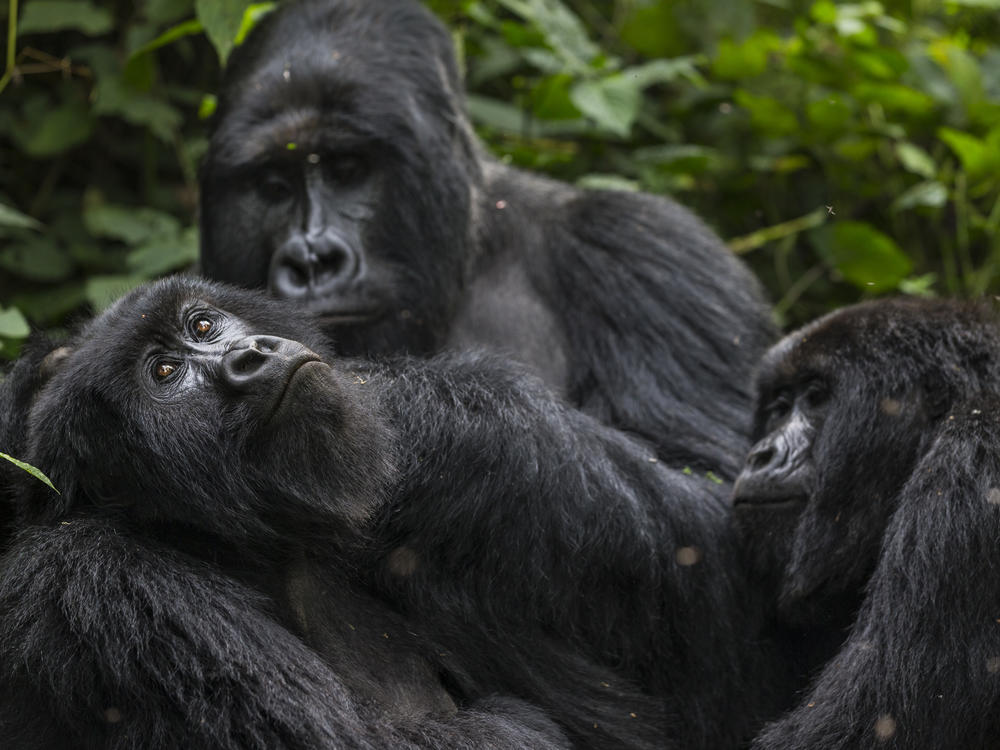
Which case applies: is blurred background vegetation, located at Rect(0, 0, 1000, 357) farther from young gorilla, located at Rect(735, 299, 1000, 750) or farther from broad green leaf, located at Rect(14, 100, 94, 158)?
young gorilla, located at Rect(735, 299, 1000, 750)

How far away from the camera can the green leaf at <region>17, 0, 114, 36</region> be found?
5.07 meters

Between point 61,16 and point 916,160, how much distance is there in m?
3.33

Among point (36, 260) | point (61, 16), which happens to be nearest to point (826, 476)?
point (61, 16)

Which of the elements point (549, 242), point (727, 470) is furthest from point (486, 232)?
point (727, 470)

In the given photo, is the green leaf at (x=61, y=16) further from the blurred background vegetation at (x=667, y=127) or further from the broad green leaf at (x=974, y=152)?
the broad green leaf at (x=974, y=152)

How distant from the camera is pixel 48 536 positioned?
9.84 feet

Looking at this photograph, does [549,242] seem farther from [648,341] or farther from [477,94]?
[477,94]

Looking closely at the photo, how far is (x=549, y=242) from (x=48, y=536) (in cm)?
208

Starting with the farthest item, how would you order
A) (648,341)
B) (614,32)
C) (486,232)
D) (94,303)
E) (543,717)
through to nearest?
(614,32), (94,303), (486,232), (648,341), (543,717)

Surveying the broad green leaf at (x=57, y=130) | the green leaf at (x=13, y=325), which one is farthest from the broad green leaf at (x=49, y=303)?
the green leaf at (x=13, y=325)

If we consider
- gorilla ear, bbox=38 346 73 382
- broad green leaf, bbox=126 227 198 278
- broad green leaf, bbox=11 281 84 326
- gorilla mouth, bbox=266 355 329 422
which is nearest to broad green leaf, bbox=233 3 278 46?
broad green leaf, bbox=126 227 198 278

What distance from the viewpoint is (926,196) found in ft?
17.6

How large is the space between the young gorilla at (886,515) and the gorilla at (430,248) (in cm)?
50

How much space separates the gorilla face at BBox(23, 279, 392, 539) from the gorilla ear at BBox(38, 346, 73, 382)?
0.30m
